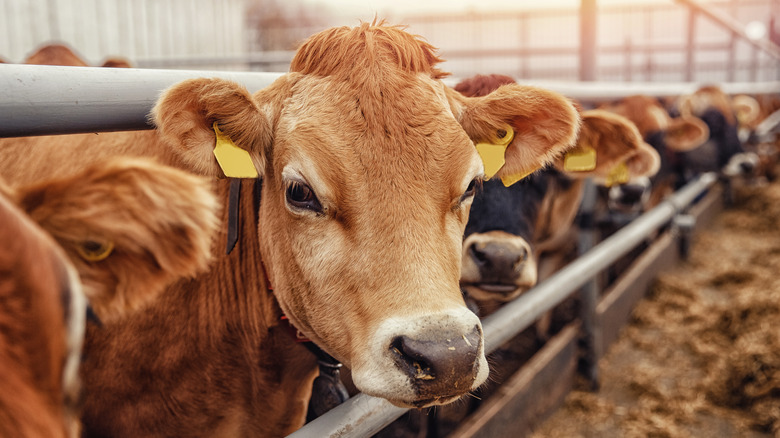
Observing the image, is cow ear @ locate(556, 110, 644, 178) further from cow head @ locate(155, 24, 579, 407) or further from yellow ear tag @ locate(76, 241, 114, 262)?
yellow ear tag @ locate(76, 241, 114, 262)

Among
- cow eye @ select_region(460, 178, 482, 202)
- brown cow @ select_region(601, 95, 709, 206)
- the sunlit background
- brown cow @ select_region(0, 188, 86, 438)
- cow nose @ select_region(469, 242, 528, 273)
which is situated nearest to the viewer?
brown cow @ select_region(0, 188, 86, 438)

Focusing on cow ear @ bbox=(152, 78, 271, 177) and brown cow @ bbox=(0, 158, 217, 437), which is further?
cow ear @ bbox=(152, 78, 271, 177)

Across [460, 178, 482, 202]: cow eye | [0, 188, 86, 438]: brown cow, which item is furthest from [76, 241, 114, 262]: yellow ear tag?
[460, 178, 482, 202]: cow eye

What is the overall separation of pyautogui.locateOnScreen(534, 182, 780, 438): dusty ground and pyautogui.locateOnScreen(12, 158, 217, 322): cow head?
253 cm

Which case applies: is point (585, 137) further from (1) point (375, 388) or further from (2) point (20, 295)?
(2) point (20, 295)

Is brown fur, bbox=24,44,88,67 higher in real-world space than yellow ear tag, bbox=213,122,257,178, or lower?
higher

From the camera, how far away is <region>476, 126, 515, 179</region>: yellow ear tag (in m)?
1.62

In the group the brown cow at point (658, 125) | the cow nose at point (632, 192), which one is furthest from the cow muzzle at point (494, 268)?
the brown cow at point (658, 125)

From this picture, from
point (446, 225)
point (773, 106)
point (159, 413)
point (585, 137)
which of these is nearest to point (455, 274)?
point (446, 225)

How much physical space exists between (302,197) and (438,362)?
0.48 m

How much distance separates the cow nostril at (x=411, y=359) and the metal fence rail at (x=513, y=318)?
0.19 metres

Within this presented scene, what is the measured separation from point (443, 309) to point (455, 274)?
7.3 inches

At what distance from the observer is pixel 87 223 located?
77 centimetres

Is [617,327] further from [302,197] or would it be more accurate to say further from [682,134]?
[302,197]
